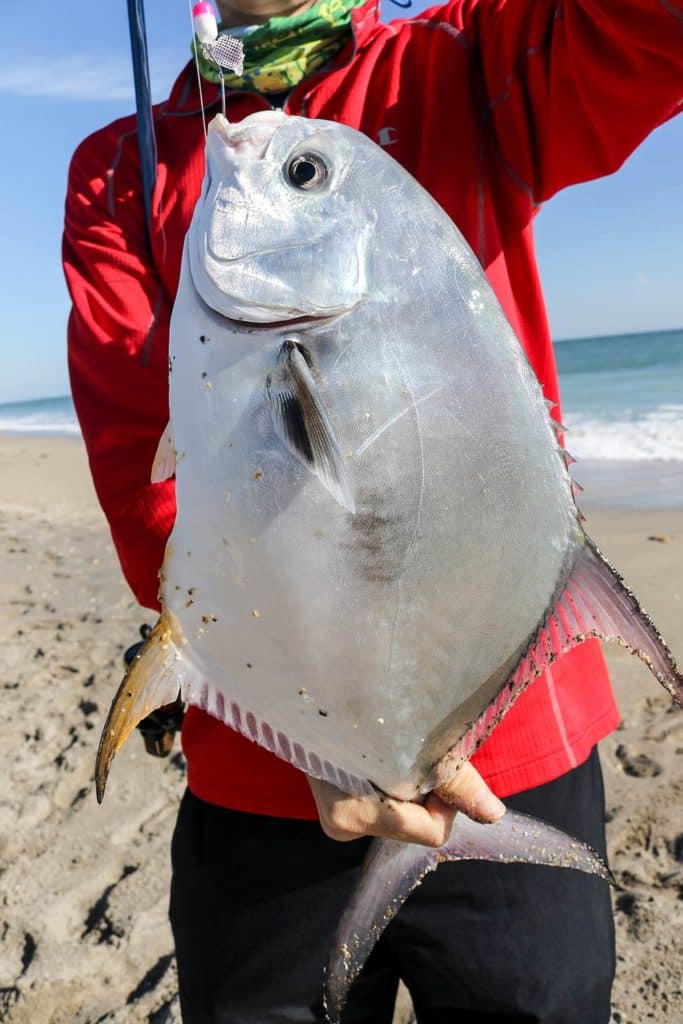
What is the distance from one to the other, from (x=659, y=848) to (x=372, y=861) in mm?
1887

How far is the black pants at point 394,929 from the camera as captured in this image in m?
1.58

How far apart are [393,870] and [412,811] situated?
0.19 m

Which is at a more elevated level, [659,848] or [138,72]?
[138,72]

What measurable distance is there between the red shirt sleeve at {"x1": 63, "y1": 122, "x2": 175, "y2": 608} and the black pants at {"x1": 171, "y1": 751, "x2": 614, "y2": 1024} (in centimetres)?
55

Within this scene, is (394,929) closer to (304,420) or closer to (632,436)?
(304,420)

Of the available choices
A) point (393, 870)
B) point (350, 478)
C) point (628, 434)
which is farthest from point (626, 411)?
point (350, 478)

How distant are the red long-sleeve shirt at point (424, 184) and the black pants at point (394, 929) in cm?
10

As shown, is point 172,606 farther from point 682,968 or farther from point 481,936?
point 682,968

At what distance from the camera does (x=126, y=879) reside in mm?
3037

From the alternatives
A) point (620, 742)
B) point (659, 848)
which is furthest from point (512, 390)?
point (620, 742)

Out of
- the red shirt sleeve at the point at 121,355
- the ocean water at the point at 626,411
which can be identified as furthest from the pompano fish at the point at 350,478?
the ocean water at the point at 626,411

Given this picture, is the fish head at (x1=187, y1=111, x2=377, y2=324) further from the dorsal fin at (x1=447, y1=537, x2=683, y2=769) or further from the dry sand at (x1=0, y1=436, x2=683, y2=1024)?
the dry sand at (x1=0, y1=436, x2=683, y2=1024)

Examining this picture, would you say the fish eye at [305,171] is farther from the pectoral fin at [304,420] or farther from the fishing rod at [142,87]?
the fishing rod at [142,87]

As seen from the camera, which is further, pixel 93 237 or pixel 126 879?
pixel 126 879
